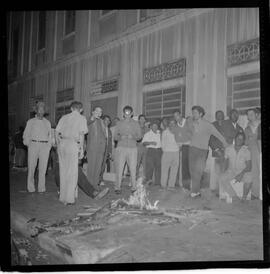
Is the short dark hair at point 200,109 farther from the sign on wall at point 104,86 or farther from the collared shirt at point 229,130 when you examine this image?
the sign on wall at point 104,86

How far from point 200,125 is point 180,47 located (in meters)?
0.65

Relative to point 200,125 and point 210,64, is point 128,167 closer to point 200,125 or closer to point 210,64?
point 200,125

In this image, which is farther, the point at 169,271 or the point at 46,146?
the point at 46,146

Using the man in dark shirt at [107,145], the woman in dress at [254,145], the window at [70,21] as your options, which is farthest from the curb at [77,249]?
the window at [70,21]

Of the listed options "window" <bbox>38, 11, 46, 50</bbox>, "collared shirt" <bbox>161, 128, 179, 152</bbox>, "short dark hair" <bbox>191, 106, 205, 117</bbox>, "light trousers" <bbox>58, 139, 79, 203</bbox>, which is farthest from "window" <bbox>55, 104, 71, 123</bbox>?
"short dark hair" <bbox>191, 106, 205, 117</bbox>

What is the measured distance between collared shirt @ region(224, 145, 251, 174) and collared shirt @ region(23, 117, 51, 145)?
1.47 meters

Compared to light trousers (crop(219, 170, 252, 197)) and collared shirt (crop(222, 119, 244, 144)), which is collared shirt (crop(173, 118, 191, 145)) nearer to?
collared shirt (crop(222, 119, 244, 144))

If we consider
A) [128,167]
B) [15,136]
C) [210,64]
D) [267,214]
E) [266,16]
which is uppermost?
[266,16]

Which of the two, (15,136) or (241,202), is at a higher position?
(15,136)

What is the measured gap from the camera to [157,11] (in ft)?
9.21

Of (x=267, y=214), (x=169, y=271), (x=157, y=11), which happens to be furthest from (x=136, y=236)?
(x=157, y=11)

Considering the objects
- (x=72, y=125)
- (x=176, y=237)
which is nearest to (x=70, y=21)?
(x=72, y=125)

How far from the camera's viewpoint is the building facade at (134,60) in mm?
2725

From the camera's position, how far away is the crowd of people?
8.96ft
